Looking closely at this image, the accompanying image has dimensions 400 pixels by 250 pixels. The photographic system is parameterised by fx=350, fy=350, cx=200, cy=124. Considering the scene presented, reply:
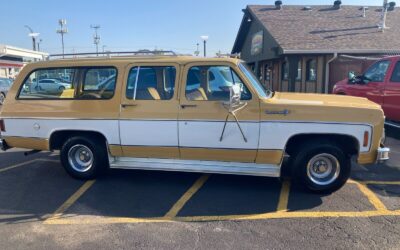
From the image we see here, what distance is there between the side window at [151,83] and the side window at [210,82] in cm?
29

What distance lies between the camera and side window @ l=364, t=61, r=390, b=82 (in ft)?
25.1

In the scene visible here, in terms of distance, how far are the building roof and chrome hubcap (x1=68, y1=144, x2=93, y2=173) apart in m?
11.9

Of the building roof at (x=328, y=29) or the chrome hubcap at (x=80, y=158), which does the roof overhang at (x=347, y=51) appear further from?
the chrome hubcap at (x=80, y=158)

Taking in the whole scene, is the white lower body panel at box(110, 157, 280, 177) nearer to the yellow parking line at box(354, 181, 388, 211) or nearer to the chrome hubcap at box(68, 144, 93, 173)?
the chrome hubcap at box(68, 144, 93, 173)

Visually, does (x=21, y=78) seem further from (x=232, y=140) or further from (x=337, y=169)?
(x=337, y=169)

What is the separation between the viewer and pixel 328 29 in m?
17.6

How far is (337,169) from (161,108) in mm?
2670

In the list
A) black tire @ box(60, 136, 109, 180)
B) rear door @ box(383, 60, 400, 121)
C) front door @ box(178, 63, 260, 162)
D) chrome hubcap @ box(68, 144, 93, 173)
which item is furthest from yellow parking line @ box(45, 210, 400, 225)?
rear door @ box(383, 60, 400, 121)

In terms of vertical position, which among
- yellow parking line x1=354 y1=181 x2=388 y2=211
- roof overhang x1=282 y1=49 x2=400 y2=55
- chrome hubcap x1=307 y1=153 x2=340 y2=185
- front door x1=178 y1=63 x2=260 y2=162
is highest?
roof overhang x1=282 y1=49 x2=400 y2=55

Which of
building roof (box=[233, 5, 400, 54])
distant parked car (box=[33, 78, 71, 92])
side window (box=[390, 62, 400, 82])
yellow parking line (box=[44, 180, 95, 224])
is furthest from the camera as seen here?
building roof (box=[233, 5, 400, 54])

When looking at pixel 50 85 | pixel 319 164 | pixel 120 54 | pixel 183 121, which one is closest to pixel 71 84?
pixel 50 85

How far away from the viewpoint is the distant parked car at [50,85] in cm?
545

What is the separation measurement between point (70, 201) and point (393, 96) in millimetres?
6545

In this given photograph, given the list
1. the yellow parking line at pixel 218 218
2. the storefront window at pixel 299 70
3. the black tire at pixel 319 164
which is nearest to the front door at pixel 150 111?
the yellow parking line at pixel 218 218
